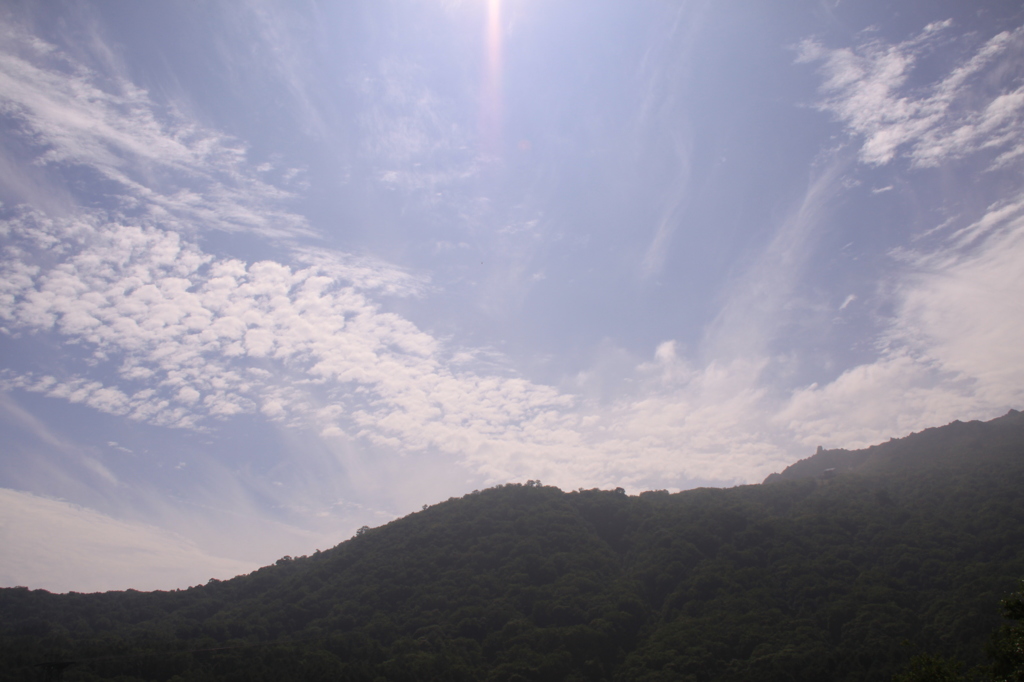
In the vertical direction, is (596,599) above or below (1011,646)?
above

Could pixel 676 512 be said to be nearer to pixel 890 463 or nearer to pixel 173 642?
pixel 890 463

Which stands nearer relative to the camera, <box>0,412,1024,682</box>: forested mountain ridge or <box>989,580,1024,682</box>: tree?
<box>989,580,1024,682</box>: tree

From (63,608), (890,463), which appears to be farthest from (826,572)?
(63,608)

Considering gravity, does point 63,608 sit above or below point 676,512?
below

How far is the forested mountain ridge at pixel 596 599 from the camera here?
1727 inches

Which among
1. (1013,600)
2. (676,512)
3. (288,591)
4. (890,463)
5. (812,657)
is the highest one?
(890,463)

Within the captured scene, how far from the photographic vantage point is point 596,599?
56031mm

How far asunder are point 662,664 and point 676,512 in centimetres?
3493

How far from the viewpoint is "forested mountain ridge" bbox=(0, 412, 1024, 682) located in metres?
43.9

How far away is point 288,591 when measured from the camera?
65.4 metres

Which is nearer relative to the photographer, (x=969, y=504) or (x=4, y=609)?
(x=4, y=609)

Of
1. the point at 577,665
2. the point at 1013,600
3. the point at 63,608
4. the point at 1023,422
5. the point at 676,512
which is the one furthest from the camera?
the point at 1023,422

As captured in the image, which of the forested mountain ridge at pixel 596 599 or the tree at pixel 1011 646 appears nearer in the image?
the tree at pixel 1011 646

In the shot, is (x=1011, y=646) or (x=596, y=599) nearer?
(x=1011, y=646)
